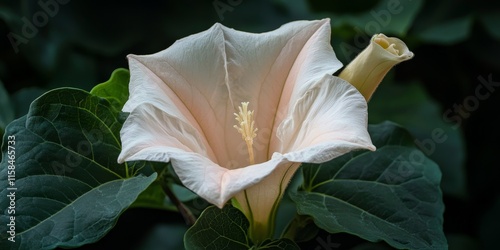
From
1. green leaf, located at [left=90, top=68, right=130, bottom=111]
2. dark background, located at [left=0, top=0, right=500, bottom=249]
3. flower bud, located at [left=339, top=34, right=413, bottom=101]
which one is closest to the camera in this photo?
flower bud, located at [left=339, top=34, right=413, bottom=101]

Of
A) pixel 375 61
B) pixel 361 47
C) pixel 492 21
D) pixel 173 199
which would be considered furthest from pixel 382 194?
pixel 492 21

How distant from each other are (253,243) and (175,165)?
0.29 m

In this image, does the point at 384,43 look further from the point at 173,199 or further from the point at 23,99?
the point at 23,99

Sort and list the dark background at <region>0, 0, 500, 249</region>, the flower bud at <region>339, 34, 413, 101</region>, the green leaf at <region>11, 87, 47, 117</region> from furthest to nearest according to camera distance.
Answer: the dark background at <region>0, 0, 500, 249</region>, the green leaf at <region>11, 87, 47, 117</region>, the flower bud at <region>339, 34, 413, 101</region>

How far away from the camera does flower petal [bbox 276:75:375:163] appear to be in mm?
1006

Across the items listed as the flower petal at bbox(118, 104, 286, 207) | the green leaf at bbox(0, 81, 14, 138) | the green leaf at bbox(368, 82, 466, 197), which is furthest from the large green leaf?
the green leaf at bbox(368, 82, 466, 197)

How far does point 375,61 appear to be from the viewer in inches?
47.6

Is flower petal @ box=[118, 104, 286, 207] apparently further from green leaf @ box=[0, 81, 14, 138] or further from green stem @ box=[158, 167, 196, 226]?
green leaf @ box=[0, 81, 14, 138]

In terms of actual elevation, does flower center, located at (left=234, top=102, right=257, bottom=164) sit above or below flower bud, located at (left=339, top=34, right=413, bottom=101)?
below

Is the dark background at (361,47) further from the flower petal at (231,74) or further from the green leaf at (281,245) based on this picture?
the green leaf at (281,245)

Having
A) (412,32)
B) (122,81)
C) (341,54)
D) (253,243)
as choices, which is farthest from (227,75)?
(412,32)

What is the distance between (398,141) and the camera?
1.46 m

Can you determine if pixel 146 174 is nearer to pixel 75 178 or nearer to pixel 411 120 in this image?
pixel 75 178

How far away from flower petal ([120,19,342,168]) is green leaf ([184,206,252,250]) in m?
0.20
